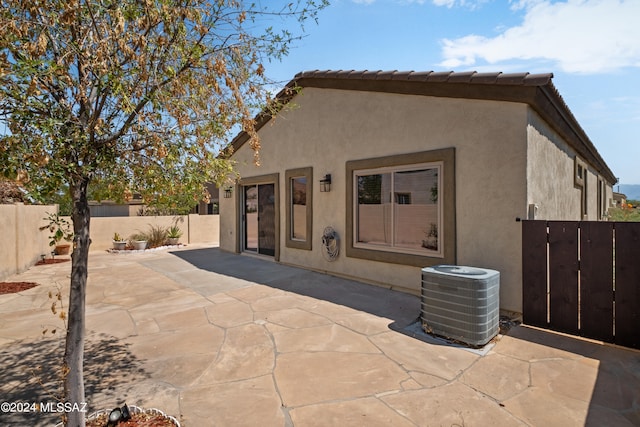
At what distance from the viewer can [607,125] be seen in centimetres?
1072

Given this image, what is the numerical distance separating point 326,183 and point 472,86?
3.80 m

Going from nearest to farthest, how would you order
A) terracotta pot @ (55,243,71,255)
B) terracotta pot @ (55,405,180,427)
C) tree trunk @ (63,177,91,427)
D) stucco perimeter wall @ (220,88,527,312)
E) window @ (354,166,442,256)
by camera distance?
tree trunk @ (63,177,91,427) → terracotta pot @ (55,405,180,427) → stucco perimeter wall @ (220,88,527,312) → window @ (354,166,442,256) → terracotta pot @ (55,243,71,255)

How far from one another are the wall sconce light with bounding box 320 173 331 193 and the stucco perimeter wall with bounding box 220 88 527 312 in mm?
125

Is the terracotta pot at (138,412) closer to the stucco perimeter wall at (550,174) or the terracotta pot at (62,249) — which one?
the stucco perimeter wall at (550,174)

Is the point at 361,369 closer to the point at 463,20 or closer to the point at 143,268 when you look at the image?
the point at 463,20

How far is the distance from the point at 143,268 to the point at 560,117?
11141mm

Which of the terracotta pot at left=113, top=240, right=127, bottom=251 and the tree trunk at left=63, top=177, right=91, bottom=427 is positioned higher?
the tree trunk at left=63, top=177, right=91, bottom=427

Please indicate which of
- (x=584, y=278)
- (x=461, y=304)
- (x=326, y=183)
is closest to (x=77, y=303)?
(x=461, y=304)

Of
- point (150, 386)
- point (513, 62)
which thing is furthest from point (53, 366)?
point (513, 62)

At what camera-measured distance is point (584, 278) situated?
4164 mm

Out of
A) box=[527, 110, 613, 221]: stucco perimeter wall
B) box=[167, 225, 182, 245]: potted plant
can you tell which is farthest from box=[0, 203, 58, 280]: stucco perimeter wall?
box=[527, 110, 613, 221]: stucco perimeter wall

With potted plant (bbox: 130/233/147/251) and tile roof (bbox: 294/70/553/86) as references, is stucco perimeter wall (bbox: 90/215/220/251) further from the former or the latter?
tile roof (bbox: 294/70/553/86)

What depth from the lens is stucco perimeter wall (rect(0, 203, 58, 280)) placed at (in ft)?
26.7

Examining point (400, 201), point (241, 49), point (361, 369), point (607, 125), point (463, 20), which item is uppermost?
point (463, 20)
